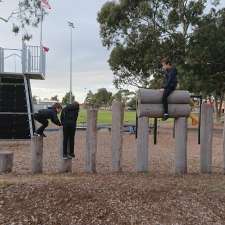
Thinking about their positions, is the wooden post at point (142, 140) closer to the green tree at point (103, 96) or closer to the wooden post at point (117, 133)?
the wooden post at point (117, 133)

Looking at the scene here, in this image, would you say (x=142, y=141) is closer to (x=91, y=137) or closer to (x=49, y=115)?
(x=91, y=137)

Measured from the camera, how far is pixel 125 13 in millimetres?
39719

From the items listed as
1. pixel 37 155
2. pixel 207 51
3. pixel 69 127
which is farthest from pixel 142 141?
pixel 207 51

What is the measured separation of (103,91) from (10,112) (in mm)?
94494

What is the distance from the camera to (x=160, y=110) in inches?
364

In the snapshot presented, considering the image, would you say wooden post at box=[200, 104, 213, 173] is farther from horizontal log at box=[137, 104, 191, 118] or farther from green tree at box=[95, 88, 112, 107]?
green tree at box=[95, 88, 112, 107]

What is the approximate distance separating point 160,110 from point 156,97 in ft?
0.80

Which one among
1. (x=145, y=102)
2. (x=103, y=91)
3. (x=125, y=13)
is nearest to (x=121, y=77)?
(x=125, y=13)

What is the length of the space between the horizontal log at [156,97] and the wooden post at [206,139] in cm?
43

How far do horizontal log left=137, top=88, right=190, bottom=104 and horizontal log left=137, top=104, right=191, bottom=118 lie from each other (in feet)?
0.24

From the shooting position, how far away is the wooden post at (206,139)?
31.0 feet

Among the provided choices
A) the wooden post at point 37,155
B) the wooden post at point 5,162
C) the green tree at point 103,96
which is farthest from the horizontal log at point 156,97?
the green tree at point 103,96

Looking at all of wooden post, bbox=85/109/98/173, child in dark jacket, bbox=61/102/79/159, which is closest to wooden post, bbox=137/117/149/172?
wooden post, bbox=85/109/98/173

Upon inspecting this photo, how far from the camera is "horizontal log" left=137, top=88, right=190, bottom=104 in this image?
9164 mm
